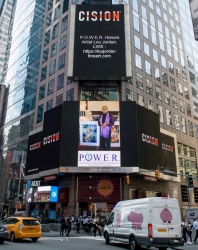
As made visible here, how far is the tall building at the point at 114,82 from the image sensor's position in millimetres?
41719

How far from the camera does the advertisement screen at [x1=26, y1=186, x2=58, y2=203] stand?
124 feet

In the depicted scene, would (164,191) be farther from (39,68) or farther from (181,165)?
(39,68)

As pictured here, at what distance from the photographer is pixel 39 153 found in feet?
140

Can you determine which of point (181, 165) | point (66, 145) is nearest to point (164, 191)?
point (181, 165)

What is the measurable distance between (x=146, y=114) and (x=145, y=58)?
45.5ft

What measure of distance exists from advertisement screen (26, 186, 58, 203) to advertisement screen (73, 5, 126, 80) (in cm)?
1718

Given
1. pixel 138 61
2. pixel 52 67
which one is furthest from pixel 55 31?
pixel 138 61

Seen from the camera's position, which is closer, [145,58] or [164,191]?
[164,191]

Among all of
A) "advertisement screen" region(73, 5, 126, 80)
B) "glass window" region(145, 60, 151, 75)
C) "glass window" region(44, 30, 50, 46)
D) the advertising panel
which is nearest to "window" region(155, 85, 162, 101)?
"glass window" region(145, 60, 151, 75)

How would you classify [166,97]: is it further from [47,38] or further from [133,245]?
[133,245]

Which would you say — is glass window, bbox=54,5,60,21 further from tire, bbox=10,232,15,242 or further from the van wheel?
the van wheel

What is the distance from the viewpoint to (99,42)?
42344mm

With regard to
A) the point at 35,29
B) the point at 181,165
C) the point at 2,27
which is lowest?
the point at 181,165

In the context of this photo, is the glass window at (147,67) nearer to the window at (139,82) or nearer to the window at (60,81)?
the window at (139,82)
